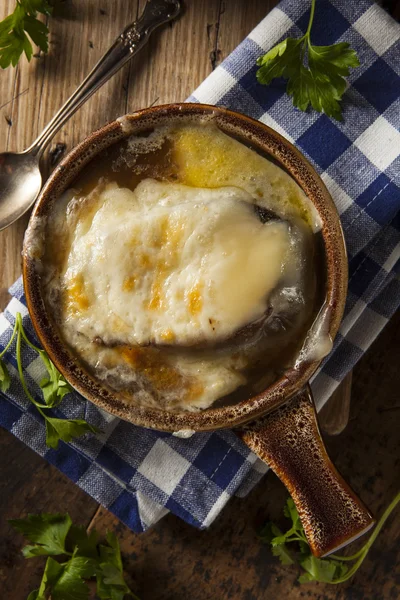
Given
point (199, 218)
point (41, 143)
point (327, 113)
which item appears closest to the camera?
point (199, 218)

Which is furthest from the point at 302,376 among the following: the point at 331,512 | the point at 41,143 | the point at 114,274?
the point at 41,143

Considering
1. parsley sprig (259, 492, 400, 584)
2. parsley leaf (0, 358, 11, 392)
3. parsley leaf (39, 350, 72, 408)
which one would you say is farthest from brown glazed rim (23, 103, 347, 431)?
parsley sprig (259, 492, 400, 584)

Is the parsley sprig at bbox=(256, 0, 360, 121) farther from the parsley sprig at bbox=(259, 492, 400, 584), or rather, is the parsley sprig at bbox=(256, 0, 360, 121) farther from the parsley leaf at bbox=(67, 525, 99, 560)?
the parsley leaf at bbox=(67, 525, 99, 560)

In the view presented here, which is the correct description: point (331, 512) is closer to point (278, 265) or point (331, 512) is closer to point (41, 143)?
point (278, 265)

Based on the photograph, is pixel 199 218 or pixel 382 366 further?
pixel 382 366

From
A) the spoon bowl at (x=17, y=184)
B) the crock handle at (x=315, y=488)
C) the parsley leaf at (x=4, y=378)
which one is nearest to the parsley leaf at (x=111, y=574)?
the parsley leaf at (x=4, y=378)

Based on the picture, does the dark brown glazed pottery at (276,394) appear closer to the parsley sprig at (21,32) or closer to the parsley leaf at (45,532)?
the parsley sprig at (21,32)

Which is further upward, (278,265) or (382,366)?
(278,265)

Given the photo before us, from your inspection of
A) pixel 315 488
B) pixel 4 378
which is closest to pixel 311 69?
pixel 315 488
